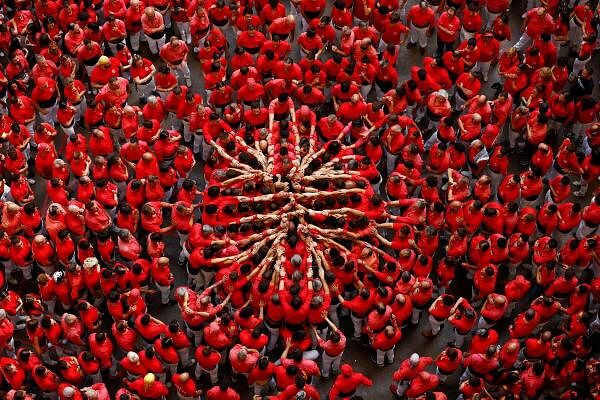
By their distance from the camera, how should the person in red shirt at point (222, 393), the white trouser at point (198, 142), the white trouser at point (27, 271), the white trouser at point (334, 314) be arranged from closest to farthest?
the person in red shirt at point (222, 393)
the white trouser at point (334, 314)
the white trouser at point (27, 271)
the white trouser at point (198, 142)

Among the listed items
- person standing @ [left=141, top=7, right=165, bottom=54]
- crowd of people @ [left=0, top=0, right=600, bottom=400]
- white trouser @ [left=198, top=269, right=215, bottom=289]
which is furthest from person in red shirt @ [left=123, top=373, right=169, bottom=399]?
person standing @ [left=141, top=7, right=165, bottom=54]

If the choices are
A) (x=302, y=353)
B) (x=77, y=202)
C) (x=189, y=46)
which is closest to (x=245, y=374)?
(x=302, y=353)

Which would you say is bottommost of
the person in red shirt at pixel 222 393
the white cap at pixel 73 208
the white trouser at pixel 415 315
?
the white trouser at pixel 415 315

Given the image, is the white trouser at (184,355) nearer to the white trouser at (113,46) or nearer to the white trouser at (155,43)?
the white trouser at (113,46)

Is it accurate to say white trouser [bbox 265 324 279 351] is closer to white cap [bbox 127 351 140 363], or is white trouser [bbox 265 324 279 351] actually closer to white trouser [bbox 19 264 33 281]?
white cap [bbox 127 351 140 363]

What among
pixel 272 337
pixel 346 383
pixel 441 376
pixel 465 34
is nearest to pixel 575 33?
pixel 465 34

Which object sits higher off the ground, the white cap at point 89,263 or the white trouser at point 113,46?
the white trouser at point 113,46

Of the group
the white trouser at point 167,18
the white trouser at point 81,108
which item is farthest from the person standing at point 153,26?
the white trouser at point 81,108

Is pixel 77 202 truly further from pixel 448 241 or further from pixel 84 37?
pixel 448 241
